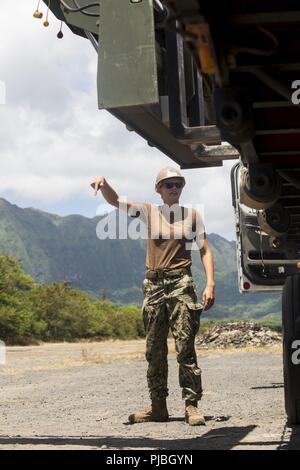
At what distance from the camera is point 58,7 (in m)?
Answer: 4.38

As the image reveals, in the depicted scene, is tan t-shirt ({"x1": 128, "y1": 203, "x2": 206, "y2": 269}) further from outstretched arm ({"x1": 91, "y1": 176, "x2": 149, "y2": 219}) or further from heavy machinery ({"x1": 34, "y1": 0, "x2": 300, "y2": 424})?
heavy machinery ({"x1": 34, "y1": 0, "x2": 300, "y2": 424})

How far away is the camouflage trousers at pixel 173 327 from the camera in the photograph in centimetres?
596

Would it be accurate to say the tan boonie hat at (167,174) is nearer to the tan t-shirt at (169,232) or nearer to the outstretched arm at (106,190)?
the tan t-shirt at (169,232)

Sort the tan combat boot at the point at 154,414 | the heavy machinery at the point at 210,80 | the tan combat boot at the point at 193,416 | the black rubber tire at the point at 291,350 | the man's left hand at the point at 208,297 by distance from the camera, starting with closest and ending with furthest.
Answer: the heavy machinery at the point at 210,80
the black rubber tire at the point at 291,350
the tan combat boot at the point at 193,416
the man's left hand at the point at 208,297
the tan combat boot at the point at 154,414

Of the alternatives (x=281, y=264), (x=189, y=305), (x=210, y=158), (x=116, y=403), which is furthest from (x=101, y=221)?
(x=281, y=264)

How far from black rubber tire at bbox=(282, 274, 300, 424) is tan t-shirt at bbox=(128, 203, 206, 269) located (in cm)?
107

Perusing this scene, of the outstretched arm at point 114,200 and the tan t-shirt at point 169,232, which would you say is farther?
the tan t-shirt at point 169,232

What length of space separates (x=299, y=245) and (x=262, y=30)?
3.04 m

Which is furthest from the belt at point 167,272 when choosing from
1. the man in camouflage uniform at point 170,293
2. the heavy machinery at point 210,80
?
the heavy machinery at point 210,80

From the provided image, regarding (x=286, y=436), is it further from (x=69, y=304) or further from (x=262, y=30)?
(x=69, y=304)

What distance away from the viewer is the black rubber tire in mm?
5020

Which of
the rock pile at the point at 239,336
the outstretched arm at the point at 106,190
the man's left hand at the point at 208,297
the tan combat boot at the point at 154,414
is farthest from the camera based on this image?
the rock pile at the point at 239,336

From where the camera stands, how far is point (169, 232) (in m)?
6.22

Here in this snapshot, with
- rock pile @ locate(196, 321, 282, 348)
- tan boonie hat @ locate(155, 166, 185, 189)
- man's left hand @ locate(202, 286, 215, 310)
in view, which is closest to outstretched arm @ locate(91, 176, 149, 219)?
tan boonie hat @ locate(155, 166, 185, 189)
